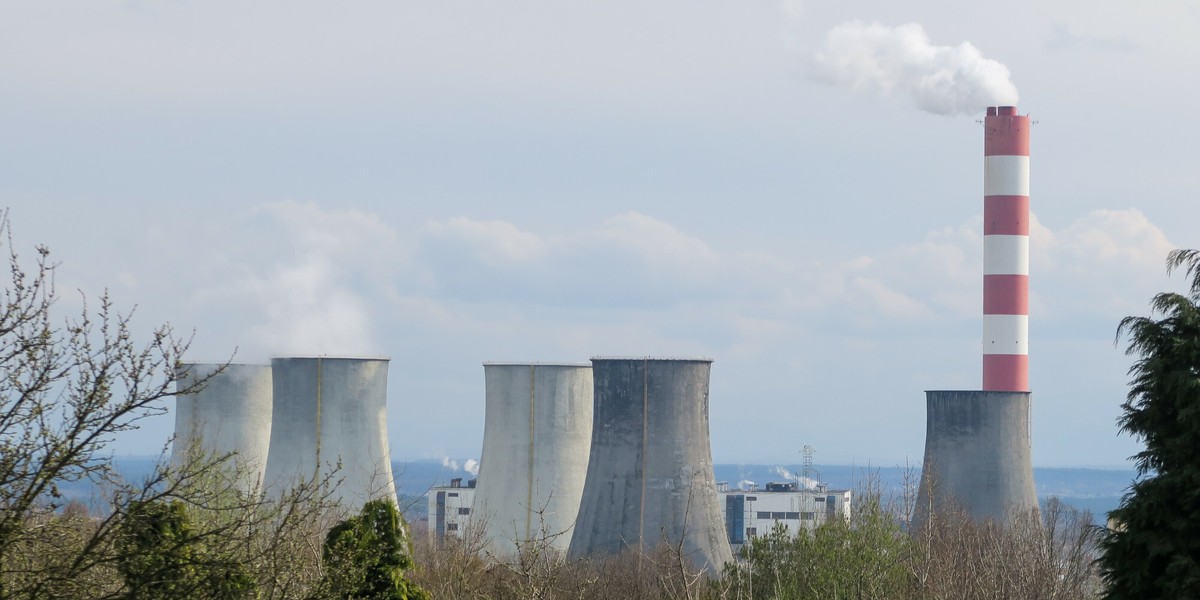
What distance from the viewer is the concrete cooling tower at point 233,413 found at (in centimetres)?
2278

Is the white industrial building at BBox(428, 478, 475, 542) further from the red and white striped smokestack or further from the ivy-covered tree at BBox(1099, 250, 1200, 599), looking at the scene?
the ivy-covered tree at BBox(1099, 250, 1200, 599)

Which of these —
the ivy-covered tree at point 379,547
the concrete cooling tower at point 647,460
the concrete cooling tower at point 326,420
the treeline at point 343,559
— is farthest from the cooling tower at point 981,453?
the ivy-covered tree at point 379,547

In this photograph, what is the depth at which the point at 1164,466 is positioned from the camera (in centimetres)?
851

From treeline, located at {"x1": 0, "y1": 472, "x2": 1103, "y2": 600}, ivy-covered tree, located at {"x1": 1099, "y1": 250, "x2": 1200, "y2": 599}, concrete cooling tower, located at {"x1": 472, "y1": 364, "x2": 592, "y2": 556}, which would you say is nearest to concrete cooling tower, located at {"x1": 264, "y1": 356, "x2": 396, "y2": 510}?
treeline, located at {"x1": 0, "y1": 472, "x2": 1103, "y2": 600}

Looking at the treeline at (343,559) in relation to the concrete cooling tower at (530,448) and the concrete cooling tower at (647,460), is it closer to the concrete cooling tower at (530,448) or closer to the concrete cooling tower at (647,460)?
the concrete cooling tower at (647,460)

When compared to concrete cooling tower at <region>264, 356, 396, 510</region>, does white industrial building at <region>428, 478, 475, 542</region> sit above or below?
below

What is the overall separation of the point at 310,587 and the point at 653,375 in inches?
471

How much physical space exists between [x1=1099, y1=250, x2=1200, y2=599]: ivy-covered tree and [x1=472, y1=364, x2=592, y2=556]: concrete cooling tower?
42.0ft

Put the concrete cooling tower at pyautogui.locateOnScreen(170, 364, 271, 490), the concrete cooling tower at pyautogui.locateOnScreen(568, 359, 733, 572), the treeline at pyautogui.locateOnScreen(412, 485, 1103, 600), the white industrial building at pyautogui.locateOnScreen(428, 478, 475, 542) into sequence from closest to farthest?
the treeline at pyautogui.locateOnScreen(412, 485, 1103, 600), the concrete cooling tower at pyautogui.locateOnScreen(568, 359, 733, 572), the concrete cooling tower at pyautogui.locateOnScreen(170, 364, 271, 490), the white industrial building at pyautogui.locateOnScreen(428, 478, 475, 542)

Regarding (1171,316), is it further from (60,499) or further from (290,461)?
(290,461)

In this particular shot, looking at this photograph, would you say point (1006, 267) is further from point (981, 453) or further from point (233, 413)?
point (233, 413)

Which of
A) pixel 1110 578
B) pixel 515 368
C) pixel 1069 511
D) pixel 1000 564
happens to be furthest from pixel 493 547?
pixel 1069 511

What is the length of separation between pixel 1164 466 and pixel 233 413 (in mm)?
17002

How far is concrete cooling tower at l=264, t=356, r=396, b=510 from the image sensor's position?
69.5 feet
